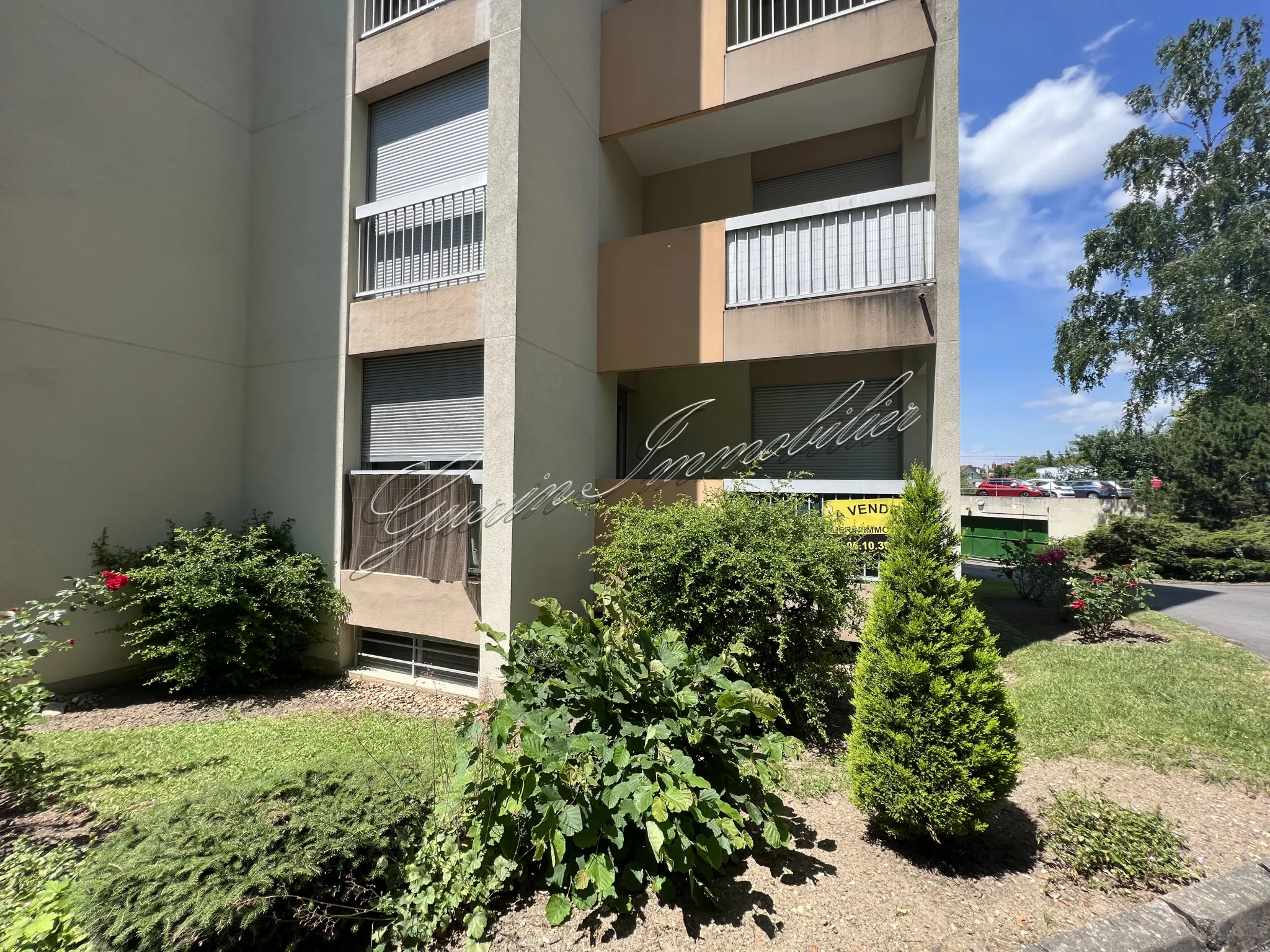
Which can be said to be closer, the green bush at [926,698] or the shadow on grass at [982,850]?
the green bush at [926,698]

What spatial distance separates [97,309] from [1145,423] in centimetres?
3341

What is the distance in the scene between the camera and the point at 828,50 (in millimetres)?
6465

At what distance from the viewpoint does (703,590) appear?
15.4ft

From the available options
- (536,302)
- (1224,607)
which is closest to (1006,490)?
(1224,607)

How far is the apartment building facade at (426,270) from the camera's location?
5871 millimetres

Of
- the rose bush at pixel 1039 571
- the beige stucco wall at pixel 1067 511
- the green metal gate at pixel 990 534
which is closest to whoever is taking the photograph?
the rose bush at pixel 1039 571

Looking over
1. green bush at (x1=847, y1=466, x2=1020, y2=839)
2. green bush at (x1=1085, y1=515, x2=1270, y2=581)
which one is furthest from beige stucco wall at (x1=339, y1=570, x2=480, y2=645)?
green bush at (x1=1085, y1=515, x2=1270, y2=581)

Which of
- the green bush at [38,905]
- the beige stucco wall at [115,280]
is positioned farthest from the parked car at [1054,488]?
the green bush at [38,905]

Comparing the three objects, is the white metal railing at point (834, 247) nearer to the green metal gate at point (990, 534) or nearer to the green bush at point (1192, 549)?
the green bush at point (1192, 549)

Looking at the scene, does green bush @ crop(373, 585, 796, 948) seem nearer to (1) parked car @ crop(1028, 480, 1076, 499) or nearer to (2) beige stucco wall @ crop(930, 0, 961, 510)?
(2) beige stucco wall @ crop(930, 0, 961, 510)

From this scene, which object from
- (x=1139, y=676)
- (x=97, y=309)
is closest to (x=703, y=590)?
(x=1139, y=676)

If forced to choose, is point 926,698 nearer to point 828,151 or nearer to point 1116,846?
point 1116,846

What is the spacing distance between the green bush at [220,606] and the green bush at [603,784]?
4.58 meters

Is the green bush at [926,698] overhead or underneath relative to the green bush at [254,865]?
overhead
